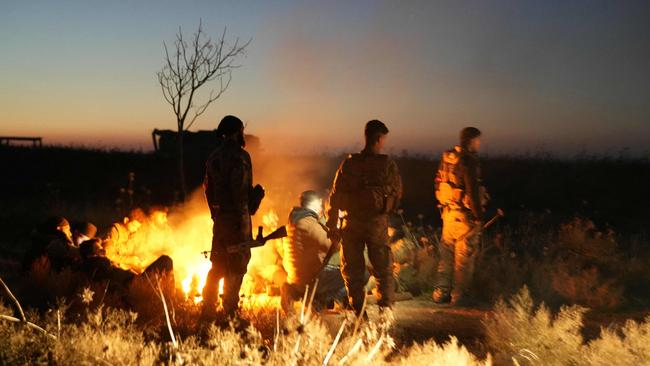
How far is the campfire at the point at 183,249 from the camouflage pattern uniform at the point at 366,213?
6.57 feet

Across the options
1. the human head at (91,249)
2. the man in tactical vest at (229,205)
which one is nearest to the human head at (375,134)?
the man in tactical vest at (229,205)

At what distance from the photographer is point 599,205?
2586cm

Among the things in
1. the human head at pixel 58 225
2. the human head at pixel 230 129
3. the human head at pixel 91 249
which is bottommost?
the human head at pixel 91 249

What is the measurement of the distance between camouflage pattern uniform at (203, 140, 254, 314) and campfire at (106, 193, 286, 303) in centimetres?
193

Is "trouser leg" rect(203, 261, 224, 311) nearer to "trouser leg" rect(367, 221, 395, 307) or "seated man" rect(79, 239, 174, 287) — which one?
"seated man" rect(79, 239, 174, 287)

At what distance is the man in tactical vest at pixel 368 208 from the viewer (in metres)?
6.62

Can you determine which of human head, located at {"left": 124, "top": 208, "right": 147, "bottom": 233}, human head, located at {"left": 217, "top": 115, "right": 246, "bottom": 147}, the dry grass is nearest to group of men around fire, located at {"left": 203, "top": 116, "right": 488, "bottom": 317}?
human head, located at {"left": 217, "top": 115, "right": 246, "bottom": 147}

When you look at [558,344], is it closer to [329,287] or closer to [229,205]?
[329,287]

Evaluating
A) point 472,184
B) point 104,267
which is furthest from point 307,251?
point 104,267

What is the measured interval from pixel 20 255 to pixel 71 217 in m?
3.31

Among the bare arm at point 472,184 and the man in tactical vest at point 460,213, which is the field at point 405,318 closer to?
the man in tactical vest at point 460,213

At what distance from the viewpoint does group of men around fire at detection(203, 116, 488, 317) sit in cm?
623

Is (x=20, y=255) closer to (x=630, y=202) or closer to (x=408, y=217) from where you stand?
(x=408, y=217)

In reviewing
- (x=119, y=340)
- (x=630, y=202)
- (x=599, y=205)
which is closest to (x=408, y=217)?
(x=599, y=205)
